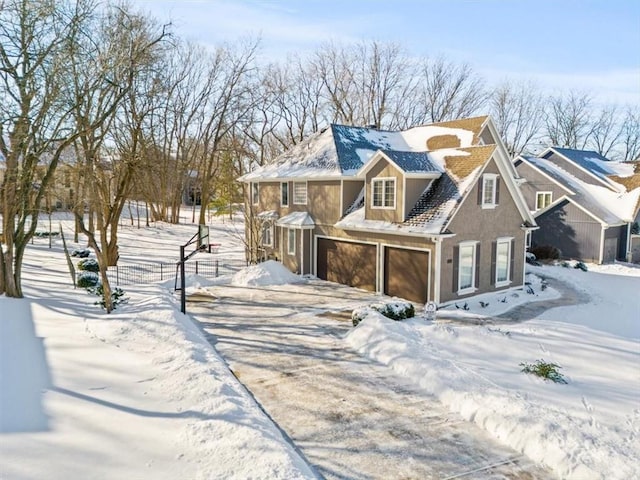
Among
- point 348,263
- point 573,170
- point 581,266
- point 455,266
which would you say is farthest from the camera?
point 573,170

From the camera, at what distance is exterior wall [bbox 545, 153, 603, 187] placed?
31906mm

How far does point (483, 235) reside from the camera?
730 inches

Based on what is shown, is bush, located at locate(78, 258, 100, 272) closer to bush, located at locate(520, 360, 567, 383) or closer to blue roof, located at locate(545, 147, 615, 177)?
bush, located at locate(520, 360, 567, 383)

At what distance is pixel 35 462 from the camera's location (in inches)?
237

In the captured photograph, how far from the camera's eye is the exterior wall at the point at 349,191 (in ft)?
69.3

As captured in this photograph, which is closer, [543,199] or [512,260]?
[512,260]

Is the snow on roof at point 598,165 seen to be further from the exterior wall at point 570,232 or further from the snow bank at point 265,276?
the snow bank at point 265,276

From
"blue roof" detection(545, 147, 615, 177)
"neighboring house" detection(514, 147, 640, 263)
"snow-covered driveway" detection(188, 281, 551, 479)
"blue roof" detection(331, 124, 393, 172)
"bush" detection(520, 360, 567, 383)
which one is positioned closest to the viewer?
"snow-covered driveway" detection(188, 281, 551, 479)

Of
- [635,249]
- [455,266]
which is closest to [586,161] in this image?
[635,249]

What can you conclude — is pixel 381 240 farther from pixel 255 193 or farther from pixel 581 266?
pixel 581 266

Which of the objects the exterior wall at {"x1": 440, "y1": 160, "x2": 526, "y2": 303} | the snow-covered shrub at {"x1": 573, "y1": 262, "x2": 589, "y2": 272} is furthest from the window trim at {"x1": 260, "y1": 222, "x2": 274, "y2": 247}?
the snow-covered shrub at {"x1": 573, "y1": 262, "x2": 589, "y2": 272}

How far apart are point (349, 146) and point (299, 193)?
11.6 feet

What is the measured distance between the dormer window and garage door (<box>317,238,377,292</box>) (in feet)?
16.0

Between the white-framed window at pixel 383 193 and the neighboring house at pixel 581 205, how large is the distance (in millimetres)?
16079
